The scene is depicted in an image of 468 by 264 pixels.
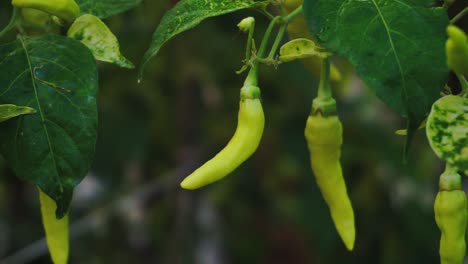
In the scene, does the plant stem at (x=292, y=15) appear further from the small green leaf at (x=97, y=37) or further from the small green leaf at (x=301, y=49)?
the small green leaf at (x=97, y=37)

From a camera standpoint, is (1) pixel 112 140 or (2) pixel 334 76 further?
(1) pixel 112 140

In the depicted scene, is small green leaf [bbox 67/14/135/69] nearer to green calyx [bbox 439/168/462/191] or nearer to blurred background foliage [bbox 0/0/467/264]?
green calyx [bbox 439/168/462/191]

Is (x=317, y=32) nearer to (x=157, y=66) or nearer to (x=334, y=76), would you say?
(x=334, y=76)

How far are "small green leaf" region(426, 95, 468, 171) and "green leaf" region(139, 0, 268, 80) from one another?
22cm

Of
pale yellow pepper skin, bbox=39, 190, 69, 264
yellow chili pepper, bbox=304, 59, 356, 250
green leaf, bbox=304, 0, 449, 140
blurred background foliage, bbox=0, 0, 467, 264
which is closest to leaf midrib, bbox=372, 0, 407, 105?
green leaf, bbox=304, 0, 449, 140

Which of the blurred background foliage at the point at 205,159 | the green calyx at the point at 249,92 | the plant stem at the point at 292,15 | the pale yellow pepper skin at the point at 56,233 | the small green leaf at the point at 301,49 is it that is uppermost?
the plant stem at the point at 292,15

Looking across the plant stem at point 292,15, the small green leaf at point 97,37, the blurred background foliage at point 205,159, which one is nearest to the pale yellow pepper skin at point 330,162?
the plant stem at point 292,15

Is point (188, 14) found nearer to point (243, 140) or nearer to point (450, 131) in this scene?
point (243, 140)

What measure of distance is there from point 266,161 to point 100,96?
0.73 m

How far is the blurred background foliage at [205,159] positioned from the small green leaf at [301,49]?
80cm

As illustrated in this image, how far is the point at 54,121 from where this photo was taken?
33.1 inches

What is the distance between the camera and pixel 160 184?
98.7 inches

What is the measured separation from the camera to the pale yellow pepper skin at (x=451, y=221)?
821 millimetres

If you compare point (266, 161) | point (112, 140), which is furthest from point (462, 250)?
point (266, 161)
